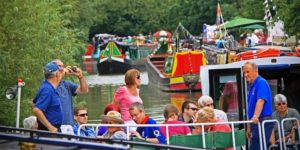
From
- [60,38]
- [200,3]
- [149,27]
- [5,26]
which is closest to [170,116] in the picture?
[5,26]

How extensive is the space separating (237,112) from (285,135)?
1.12 metres

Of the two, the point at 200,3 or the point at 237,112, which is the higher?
the point at 200,3

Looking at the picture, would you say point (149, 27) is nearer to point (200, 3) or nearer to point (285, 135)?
point (200, 3)

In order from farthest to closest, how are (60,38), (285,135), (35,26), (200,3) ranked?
(200,3)
(60,38)
(35,26)
(285,135)

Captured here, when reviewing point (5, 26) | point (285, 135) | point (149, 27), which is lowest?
point (285, 135)

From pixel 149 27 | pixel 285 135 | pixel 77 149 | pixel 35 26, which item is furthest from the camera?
pixel 149 27

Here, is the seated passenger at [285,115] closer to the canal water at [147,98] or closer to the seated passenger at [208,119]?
the seated passenger at [208,119]

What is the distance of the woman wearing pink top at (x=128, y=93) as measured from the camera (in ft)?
32.0

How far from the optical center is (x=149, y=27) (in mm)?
99438

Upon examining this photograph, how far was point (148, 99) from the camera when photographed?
39.0 meters

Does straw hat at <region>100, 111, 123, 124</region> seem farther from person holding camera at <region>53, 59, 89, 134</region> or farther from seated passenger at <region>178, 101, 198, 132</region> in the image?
seated passenger at <region>178, 101, 198, 132</region>

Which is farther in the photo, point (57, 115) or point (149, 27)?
point (149, 27)

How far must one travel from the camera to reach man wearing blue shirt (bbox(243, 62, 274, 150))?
32.2 ft

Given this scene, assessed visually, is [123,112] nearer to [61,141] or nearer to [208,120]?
[208,120]
